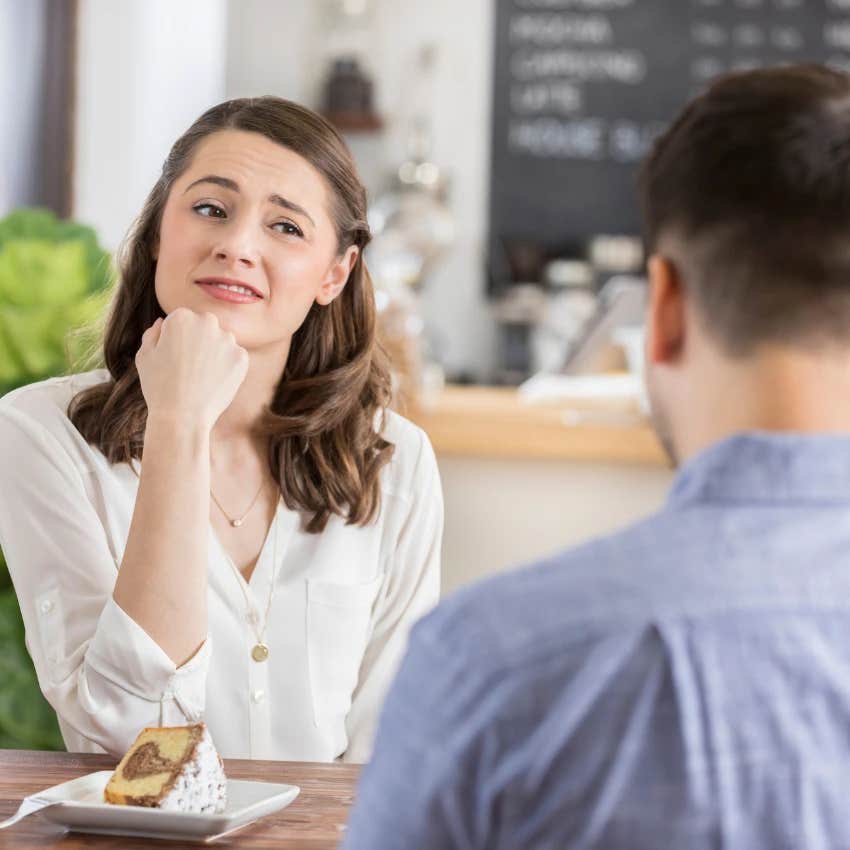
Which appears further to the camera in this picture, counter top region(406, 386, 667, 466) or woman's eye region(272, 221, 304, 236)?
counter top region(406, 386, 667, 466)

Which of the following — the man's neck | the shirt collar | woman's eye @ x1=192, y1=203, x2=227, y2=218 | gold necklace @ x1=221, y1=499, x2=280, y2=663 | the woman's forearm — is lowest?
gold necklace @ x1=221, y1=499, x2=280, y2=663

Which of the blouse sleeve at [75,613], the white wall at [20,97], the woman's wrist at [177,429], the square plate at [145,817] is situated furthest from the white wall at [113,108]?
the square plate at [145,817]

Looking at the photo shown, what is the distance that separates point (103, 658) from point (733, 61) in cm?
447

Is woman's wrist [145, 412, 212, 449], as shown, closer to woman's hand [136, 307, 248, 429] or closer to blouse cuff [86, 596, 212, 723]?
woman's hand [136, 307, 248, 429]

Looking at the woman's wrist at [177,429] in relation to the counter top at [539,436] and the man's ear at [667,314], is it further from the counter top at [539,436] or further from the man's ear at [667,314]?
the counter top at [539,436]

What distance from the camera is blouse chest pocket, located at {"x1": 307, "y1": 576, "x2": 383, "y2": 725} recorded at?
1.63 meters

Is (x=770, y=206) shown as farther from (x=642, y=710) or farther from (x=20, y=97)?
(x=20, y=97)

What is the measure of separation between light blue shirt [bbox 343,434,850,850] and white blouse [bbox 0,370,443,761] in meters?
0.77

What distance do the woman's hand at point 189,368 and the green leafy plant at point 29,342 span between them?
0.81m

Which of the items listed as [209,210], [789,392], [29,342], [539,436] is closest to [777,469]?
[789,392]

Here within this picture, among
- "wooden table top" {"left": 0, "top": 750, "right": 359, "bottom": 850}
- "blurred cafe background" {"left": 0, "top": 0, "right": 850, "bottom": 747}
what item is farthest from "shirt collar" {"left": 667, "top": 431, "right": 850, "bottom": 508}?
"blurred cafe background" {"left": 0, "top": 0, "right": 850, "bottom": 747}

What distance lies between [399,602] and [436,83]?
3.91 m

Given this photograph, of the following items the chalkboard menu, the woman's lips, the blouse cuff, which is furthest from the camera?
the chalkboard menu

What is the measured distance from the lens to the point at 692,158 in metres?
0.72
